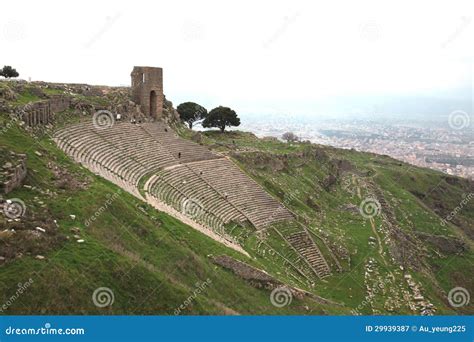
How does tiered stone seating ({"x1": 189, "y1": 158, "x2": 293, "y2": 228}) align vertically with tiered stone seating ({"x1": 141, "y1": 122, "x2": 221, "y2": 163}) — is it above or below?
below

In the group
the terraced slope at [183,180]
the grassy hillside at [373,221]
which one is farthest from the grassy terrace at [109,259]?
the grassy hillside at [373,221]

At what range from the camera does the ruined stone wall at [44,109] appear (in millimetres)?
24325

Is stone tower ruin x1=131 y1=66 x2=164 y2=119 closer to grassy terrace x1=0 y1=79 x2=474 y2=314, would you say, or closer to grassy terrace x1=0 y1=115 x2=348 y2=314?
grassy terrace x1=0 y1=79 x2=474 y2=314

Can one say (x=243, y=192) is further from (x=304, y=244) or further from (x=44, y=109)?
(x=44, y=109)

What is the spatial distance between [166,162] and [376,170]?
29.5m

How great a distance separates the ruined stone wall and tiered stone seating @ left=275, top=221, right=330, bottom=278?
1584cm

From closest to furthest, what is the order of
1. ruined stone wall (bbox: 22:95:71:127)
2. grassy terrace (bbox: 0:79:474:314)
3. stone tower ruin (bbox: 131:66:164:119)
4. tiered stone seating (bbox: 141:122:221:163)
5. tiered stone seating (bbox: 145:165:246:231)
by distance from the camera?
grassy terrace (bbox: 0:79:474:314) < ruined stone wall (bbox: 22:95:71:127) < tiered stone seating (bbox: 145:165:246:231) < tiered stone seating (bbox: 141:122:221:163) < stone tower ruin (bbox: 131:66:164:119)

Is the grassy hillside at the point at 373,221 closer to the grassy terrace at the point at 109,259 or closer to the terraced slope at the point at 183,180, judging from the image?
the terraced slope at the point at 183,180

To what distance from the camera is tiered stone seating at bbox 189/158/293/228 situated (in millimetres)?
28766

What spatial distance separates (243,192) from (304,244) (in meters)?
6.08

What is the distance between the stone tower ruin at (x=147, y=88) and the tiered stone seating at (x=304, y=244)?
59.7 feet

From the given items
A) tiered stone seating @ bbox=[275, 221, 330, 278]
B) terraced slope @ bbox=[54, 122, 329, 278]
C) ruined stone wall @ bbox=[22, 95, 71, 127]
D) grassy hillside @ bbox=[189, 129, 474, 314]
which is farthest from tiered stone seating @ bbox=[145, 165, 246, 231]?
ruined stone wall @ bbox=[22, 95, 71, 127]

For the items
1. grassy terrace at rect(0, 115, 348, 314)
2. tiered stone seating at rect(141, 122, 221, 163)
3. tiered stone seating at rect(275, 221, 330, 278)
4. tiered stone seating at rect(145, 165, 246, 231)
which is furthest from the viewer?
tiered stone seating at rect(141, 122, 221, 163)

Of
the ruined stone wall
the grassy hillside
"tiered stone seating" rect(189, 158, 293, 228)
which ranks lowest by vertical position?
the grassy hillside
